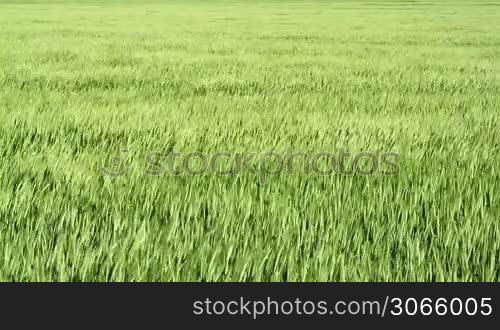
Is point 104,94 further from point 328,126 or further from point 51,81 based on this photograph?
point 328,126

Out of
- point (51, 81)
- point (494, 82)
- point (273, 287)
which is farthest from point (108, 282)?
point (494, 82)

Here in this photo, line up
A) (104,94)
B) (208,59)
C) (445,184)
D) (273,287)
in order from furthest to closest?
(208,59) < (104,94) < (445,184) < (273,287)

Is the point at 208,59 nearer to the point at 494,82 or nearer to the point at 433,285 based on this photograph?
the point at 494,82

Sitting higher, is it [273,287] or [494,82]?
[273,287]

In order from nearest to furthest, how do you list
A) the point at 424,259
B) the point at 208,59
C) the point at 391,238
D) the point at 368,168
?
the point at 424,259
the point at 391,238
the point at 368,168
the point at 208,59

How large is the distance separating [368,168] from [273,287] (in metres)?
1.48

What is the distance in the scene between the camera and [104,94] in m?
6.00

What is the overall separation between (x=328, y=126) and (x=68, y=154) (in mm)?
1811

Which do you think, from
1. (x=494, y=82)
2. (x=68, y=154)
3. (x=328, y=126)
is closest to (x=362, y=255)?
(x=68, y=154)

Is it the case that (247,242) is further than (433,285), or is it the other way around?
(247,242)

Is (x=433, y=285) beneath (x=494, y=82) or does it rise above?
above

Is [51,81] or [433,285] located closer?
[433,285]

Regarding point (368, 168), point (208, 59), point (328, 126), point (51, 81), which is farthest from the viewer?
point (208, 59)

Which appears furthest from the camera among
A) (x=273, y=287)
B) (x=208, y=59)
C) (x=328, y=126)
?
(x=208, y=59)
